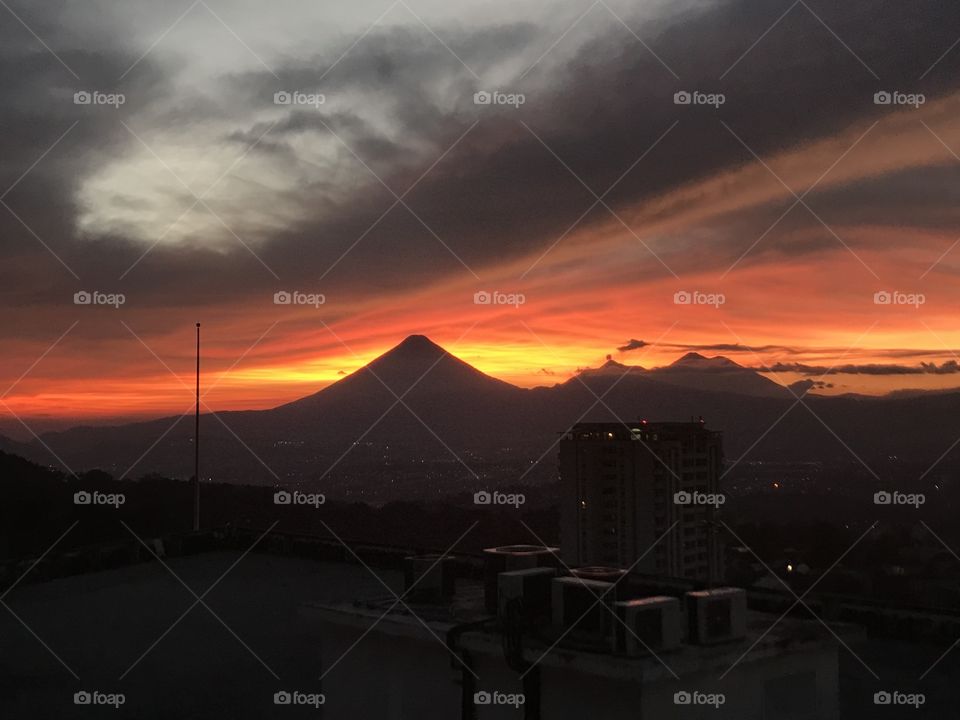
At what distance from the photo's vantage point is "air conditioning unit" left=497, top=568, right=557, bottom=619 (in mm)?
6895

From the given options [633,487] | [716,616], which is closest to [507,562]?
[716,616]

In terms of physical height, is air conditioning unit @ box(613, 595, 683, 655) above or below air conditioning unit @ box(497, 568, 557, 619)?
below

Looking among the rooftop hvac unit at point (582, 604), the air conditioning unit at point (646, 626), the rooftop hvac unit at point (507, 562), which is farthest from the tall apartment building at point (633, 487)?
the air conditioning unit at point (646, 626)

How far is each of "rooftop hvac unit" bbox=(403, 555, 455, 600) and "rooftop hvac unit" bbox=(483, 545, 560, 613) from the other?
1.49 ft

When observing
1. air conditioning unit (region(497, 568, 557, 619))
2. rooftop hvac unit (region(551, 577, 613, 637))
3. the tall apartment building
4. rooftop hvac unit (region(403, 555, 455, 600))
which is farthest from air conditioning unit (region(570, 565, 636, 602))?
the tall apartment building

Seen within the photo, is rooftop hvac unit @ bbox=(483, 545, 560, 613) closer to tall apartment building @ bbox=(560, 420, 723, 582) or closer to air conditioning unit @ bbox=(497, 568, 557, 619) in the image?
air conditioning unit @ bbox=(497, 568, 557, 619)

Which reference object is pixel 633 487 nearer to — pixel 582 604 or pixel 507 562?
pixel 507 562

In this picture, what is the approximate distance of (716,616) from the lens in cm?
658

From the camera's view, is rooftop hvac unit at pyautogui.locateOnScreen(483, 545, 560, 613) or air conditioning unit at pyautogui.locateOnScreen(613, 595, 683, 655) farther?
rooftop hvac unit at pyautogui.locateOnScreen(483, 545, 560, 613)

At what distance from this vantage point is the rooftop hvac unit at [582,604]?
21.2 ft

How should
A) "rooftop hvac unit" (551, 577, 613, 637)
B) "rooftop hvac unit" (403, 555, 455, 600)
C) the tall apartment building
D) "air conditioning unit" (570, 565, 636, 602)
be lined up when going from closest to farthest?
1. "rooftop hvac unit" (551, 577, 613, 637)
2. "air conditioning unit" (570, 565, 636, 602)
3. "rooftop hvac unit" (403, 555, 455, 600)
4. the tall apartment building

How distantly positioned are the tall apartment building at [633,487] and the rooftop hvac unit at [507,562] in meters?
19.3

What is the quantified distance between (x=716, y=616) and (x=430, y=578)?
8.98 ft

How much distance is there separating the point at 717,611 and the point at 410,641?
2.44 m
